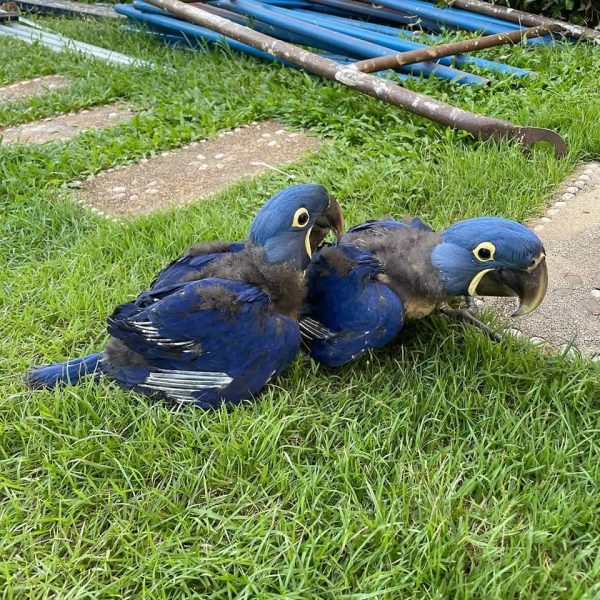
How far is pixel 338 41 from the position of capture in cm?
531

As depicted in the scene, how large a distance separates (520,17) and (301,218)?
459cm

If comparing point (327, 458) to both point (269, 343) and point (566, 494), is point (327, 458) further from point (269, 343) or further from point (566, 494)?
point (566, 494)

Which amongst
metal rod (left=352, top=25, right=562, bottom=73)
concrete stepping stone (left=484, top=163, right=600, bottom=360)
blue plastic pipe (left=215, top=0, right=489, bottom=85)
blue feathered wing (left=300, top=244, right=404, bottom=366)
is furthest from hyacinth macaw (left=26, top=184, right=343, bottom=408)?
blue plastic pipe (left=215, top=0, right=489, bottom=85)

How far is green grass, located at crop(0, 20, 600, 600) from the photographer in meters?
1.86

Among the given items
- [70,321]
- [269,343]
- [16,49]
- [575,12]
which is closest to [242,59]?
[16,49]

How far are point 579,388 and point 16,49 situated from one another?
6.44 meters

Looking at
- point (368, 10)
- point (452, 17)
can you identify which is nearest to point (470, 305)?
point (452, 17)

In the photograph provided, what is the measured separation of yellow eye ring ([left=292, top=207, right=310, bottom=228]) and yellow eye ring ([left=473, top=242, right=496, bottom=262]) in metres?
0.63

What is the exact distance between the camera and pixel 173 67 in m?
5.91

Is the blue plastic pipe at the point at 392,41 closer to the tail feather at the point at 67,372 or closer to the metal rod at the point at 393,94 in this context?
the metal rod at the point at 393,94

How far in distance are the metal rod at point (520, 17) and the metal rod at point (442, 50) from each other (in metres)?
0.21

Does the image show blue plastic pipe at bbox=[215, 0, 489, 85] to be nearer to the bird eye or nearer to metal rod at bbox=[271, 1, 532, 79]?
metal rod at bbox=[271, 1, 532, 79]

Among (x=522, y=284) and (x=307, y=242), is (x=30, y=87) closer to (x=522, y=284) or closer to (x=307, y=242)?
(x=307, y=242)

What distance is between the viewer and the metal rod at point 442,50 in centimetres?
472
